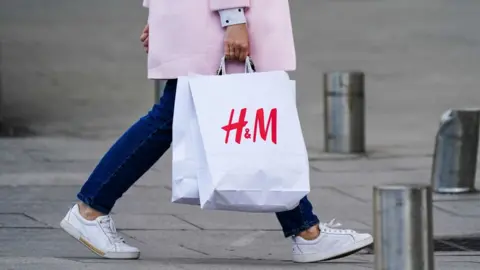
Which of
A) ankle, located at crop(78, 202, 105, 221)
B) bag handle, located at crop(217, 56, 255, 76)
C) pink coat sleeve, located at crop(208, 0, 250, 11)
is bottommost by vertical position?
ankle, located at crop(78, 202, 105, 221)

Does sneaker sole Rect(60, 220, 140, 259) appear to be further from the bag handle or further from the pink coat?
the bag handle

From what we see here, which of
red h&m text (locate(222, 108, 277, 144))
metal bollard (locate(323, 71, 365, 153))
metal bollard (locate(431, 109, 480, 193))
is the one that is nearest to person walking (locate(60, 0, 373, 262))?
red h&m text (locate(222, 108, 277, 144))

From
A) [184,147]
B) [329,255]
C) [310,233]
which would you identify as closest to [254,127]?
[184,147]

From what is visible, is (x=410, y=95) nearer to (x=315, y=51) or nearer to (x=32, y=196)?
(x=315, y=51)

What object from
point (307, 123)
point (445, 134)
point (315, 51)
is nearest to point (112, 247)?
point (445, 134)

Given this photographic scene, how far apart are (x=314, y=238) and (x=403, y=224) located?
54.4 inches

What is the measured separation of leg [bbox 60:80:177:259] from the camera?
545 centimetres

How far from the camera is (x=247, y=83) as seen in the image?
202 inches

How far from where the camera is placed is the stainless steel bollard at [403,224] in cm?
424

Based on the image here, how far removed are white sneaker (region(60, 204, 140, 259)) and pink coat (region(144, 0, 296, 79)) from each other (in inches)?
28.6

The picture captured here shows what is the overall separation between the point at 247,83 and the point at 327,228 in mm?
891

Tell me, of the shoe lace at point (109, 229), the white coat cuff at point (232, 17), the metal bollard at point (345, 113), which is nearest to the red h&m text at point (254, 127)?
the white coat cuff at point (232, 17)

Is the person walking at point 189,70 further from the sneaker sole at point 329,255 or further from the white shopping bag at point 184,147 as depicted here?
the white shopping bag at point 184,147

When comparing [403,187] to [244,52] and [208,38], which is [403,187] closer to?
[244,52]
